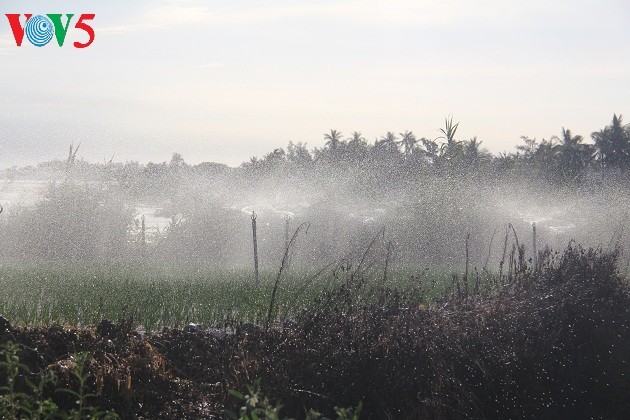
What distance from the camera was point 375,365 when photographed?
19.5 feet

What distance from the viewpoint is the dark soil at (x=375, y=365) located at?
18.2 feet

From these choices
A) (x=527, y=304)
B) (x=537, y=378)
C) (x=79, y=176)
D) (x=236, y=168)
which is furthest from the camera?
(x=236, y=168)

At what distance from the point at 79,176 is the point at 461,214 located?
12125 millimetres

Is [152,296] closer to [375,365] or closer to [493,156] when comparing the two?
[375,365]

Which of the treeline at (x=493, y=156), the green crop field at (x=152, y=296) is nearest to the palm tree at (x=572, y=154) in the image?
the treeline at (x=493, y=156)

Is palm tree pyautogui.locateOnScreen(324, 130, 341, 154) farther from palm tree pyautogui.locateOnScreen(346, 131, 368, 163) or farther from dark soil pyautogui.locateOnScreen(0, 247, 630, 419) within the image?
dark soil pyautogui.locateOnScreen(0, 247, 630, 419)

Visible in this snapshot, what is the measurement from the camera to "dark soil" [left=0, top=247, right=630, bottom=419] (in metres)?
5.54

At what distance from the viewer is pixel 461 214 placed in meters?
22.5

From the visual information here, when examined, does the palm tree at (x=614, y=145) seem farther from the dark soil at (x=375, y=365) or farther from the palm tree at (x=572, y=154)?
the dark soil at (x=375, y=365)

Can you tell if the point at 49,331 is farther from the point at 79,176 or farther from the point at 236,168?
the point at 236,168

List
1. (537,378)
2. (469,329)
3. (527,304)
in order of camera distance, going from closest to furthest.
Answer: (537,378), (469,329), (527,304)

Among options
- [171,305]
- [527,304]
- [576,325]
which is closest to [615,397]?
[576,325]

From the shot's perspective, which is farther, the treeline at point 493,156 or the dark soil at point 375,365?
the treeline at point 493,156

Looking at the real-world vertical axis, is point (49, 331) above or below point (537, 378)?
above
